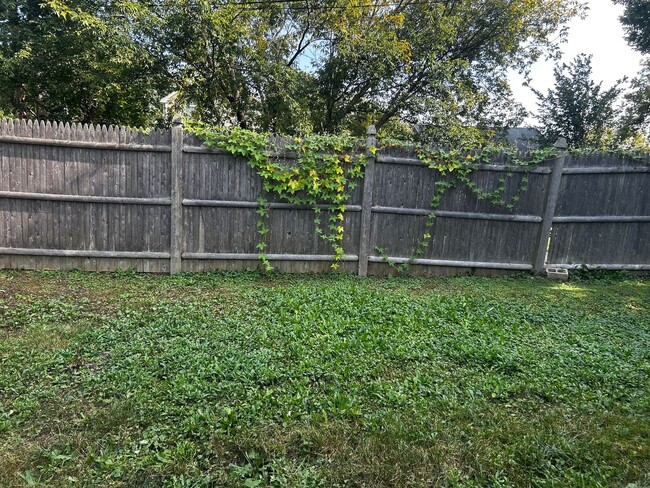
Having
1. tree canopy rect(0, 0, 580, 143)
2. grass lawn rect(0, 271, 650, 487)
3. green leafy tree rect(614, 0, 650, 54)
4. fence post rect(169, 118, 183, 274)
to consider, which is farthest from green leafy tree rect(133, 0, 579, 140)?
grass lawn rect(0, 271, 650, 487)

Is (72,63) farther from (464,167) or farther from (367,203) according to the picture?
(464,167)

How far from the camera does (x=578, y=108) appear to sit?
36.4 feet

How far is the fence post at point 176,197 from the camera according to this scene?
5.20 m

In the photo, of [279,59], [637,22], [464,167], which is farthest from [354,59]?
[637,22]

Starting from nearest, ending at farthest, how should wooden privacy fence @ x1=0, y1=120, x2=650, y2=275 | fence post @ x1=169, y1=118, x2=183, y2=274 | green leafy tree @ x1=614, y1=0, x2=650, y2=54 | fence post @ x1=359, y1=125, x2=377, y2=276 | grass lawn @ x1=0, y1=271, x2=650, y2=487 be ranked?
1. grass lawn @ x1=0, y1=271, x2=650, y2=487
2. wooden privacy fence @ x1=0, y1=120, x2=650, y2=275
3. fence post @ x1=169, y1=118, x2=183, y2=274
4. fence post @ x1=359, y1=125, x2=377, y2=276
5. green leafy tree @ x1=614, y1=0, x2=650, y2=54

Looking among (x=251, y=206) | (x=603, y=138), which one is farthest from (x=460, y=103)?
(x=251, y=206)

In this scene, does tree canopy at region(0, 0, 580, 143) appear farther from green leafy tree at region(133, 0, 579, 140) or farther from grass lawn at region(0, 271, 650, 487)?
grass lawn at region(0, 271, 650, 487)

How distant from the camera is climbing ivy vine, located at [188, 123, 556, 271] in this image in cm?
532

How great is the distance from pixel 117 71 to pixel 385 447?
9569 millimetres

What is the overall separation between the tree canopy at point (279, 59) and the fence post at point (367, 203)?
4853 mm

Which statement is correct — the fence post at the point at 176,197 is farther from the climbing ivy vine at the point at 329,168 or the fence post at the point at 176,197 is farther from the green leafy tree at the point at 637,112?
the green leafy tree at the point at 637,112

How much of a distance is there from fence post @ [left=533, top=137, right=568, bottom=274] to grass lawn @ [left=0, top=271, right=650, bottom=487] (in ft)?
5.21

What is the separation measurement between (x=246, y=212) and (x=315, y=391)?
133 inches

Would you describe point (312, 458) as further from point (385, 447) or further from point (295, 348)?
point (295, 348)
